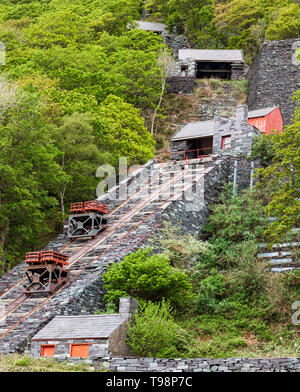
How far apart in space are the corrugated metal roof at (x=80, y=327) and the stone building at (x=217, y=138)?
59.8ft

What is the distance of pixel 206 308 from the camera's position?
2748cm

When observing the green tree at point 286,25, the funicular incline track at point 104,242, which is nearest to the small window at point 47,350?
the funicular incline track at point 104,242

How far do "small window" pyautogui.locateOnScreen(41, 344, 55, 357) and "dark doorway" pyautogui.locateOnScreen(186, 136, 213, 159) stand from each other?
77.3 ft

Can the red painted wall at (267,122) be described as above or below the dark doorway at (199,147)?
above

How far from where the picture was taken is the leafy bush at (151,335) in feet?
75.3

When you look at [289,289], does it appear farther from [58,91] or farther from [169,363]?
[58,91]

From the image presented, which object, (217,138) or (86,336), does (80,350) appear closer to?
(86,336)

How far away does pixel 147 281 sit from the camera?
25.8 metres

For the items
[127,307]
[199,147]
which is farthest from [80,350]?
[199,147]

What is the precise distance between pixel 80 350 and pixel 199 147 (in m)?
25.2

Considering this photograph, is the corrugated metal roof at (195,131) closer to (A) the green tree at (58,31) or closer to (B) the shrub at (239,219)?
(B) the shrub at (239,219)
